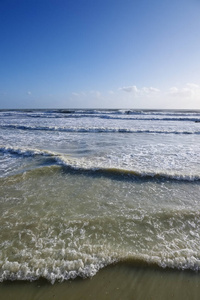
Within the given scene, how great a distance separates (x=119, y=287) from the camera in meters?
2.68

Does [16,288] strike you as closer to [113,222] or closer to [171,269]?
[113,222]

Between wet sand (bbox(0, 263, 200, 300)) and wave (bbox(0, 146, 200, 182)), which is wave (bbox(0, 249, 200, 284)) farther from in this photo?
wave (bbox(0, 146, 200, 182))

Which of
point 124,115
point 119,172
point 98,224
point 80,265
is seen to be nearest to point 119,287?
point 80,265

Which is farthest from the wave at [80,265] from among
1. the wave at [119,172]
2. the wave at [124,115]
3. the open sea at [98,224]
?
the wave at [124,115]

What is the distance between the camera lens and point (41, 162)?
328 inches

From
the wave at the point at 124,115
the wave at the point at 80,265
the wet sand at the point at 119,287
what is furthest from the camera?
the wave at the point at 124,115

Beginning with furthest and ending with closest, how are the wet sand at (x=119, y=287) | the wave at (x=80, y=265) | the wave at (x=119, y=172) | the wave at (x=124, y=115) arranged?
the wave at (x=124, y=115) → the wave at (x=119, y=172) → the wave at (x=80, y=265) → the wet sand at (x=119, y=287)

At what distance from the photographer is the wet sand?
2564 mm

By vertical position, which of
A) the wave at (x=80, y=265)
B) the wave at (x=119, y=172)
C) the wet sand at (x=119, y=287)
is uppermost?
the wave at (x=119, y=172)

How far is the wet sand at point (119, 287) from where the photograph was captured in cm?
256

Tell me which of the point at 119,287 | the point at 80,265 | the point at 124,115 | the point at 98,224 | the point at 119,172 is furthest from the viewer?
the point at 124,115

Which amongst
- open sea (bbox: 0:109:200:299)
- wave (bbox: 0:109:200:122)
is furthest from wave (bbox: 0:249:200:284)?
wave (bbox: 0:109:200:122)

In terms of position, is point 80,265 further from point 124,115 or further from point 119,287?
point 124,115

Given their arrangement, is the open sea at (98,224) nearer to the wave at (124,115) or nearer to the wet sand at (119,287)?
the wet sand at (119,287)
